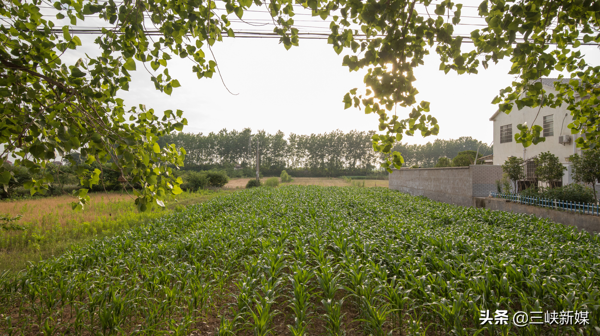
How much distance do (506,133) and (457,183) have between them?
26.2ft

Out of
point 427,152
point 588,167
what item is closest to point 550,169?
point 588,167

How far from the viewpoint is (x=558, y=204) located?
7297mm

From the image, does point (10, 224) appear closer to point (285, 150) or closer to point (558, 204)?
point (558, 204)

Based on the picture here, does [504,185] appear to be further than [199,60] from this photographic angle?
Yes

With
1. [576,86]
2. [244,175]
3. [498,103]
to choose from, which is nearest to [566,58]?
[576,86]

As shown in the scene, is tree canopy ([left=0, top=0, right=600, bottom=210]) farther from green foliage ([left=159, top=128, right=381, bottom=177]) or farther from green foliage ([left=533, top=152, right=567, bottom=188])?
green foliage ([left=159, top=128, right=381, bottom=177])

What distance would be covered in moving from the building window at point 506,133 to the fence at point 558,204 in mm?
8948

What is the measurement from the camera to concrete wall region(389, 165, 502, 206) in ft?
33.9

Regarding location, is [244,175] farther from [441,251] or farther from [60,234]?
[441,251]

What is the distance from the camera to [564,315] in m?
2.68

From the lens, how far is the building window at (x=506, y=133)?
51.6 ft

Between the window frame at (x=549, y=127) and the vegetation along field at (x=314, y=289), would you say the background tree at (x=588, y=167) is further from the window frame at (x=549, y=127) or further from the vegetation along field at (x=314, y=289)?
the window frame at (x=549, y=127)

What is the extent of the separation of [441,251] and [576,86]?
3048 mm

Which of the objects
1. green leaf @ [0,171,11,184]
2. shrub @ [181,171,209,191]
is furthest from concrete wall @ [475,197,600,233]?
shrub @ [181,171,209,191]
